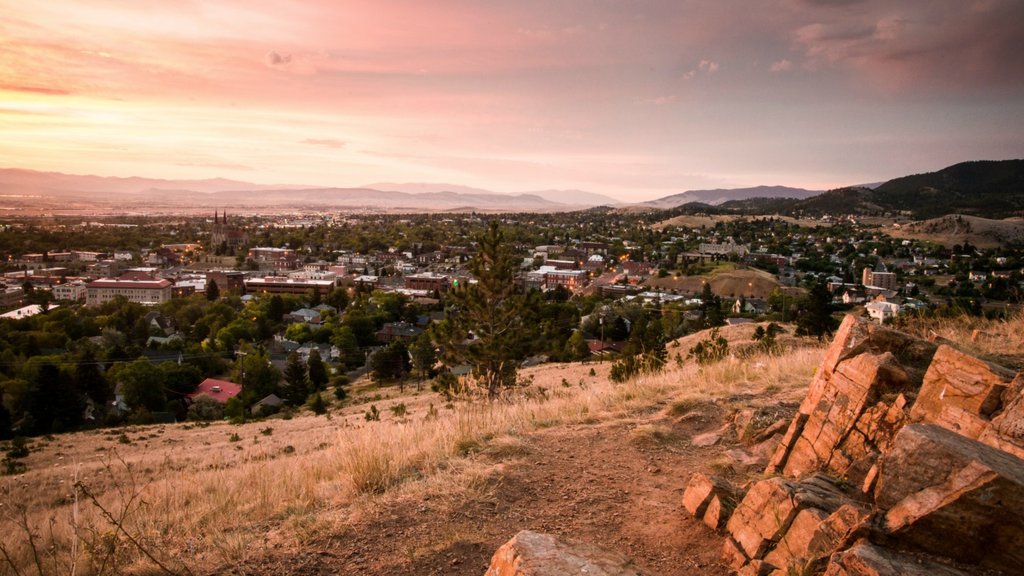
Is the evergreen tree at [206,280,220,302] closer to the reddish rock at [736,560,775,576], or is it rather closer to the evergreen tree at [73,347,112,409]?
the evergreen tree at [73,347,112,409]

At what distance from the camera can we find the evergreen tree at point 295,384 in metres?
35.1

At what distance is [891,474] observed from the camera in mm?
3029

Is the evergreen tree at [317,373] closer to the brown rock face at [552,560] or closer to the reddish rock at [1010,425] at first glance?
the brown rock face at [552,560]

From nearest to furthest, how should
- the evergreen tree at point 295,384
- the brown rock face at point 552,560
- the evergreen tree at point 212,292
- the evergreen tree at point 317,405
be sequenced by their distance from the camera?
the brown rock face at point 552,560 → the evergreen tree at point 317,405 → the evergreen tree at point 295,384 → the evergreen tree at point 212,292

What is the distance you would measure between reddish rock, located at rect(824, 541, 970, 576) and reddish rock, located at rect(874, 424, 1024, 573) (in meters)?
0.12

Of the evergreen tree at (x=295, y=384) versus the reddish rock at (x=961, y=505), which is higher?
the reddish rock at (x=961, y=505)

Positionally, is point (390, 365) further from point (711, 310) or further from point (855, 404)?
point (855, 404)

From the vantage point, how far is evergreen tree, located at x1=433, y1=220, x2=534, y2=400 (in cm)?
1811

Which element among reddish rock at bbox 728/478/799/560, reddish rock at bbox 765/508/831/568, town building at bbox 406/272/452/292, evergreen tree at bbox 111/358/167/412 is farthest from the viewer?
town building at bbox 406/272/452/292

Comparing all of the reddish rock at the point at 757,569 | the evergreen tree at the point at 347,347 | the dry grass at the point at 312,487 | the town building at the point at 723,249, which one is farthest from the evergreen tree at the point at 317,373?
the town building at the point at 723,249

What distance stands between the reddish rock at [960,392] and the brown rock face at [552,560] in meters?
2.70

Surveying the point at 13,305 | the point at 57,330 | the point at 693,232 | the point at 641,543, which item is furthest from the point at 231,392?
the point at 693,232

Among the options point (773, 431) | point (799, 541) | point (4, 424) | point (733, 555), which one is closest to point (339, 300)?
point (4, 424)

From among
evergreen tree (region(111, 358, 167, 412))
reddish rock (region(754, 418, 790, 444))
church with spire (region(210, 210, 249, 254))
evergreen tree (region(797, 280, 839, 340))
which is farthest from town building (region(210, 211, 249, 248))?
reddish rock (region(754, 418, 790, 444))
